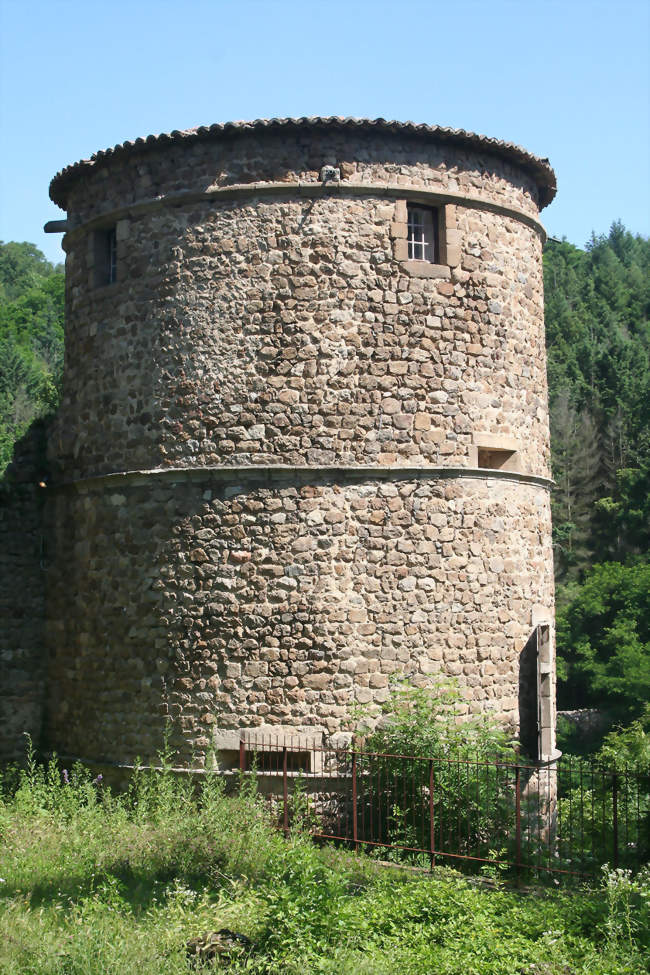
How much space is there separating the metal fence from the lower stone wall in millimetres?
450

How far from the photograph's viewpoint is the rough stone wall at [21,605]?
43.1 feet

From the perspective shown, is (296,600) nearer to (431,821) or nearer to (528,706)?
(431,821)

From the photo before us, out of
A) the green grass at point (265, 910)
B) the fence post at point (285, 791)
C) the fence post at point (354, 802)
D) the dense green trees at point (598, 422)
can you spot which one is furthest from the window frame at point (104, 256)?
the dense green trees at point (598, 422)

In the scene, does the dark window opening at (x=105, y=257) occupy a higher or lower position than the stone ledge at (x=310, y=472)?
higher

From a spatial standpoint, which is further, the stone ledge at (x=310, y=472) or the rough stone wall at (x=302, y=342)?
the rough stone wall at (x=302, y=342)

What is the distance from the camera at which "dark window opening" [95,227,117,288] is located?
43.0 feet

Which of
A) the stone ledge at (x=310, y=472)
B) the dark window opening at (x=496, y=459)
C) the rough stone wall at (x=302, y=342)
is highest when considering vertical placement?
the rough stone wall at (x=302, y=342)

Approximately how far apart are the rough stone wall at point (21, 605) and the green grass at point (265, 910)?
2889mm

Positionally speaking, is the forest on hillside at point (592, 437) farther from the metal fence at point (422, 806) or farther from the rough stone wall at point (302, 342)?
the metal fence at point (422, 806)

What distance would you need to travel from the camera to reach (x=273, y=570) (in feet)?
37.1

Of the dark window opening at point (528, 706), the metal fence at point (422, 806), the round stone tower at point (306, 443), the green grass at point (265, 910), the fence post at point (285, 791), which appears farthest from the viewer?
the dark window opening at point (528, 706)

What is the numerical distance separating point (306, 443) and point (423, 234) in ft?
9.68

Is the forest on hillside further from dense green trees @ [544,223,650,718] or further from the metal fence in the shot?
the metal fence

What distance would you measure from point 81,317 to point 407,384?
4.49 metres
